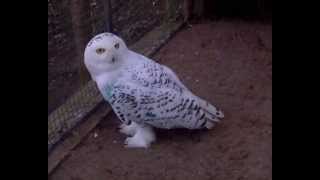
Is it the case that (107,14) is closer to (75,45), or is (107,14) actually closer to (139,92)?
(75,45)

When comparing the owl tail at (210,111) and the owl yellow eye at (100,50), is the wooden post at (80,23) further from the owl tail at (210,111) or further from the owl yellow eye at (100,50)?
the owl tail at (210,111)

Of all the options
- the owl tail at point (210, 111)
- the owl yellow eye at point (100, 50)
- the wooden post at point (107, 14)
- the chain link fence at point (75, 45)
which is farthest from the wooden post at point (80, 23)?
the owl tail at point (210, 111)

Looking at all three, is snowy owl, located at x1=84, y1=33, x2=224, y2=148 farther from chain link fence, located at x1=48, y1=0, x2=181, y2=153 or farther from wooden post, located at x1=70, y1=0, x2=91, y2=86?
wooden post, located at x1=70, y1=0, x2=91, y2=86

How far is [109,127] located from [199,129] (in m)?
0.47

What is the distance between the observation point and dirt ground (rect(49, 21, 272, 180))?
282cm

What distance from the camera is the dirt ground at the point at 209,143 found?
282 cm

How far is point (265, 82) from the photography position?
12.0ft

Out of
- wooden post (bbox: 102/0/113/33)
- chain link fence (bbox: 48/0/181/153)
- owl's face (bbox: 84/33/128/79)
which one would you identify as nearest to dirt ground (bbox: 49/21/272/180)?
chain link fence (bbox: 48/0/181/153)

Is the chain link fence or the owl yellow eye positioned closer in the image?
the owl yellow eye

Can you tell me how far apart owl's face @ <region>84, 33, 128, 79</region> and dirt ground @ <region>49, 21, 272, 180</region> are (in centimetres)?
40
